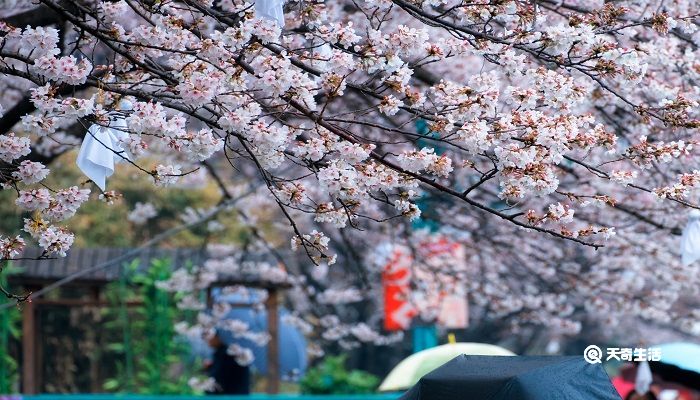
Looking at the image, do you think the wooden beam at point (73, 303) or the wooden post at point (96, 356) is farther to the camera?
the wooden post at point (96, 356)

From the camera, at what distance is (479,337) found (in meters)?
23.9

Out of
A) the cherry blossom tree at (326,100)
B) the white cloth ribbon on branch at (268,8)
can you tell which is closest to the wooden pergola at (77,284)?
the cherry blossom tree at (326,100)

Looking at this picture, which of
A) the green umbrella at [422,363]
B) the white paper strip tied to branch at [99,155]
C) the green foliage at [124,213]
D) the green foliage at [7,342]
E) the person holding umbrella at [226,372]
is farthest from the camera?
the green foliage at [124,213]

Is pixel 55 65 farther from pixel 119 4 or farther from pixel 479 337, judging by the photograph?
pixel 479 337

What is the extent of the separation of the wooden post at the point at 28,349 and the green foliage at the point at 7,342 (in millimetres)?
85

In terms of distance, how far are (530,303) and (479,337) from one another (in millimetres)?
11152

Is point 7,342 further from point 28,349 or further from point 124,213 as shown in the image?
point 124,213

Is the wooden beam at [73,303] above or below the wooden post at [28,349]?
above

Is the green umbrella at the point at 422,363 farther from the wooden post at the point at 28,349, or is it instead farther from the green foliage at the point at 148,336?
the wooden post at the point at 28,349

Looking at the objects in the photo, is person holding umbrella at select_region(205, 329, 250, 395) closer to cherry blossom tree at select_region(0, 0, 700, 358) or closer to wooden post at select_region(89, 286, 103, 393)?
wooden post at select_region(89, 286, 103, 393)

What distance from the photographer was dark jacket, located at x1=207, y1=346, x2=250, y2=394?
12531mm

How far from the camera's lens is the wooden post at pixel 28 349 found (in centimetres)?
1203

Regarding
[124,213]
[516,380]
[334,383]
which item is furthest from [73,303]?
[124,213]

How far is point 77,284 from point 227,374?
1883 mm
